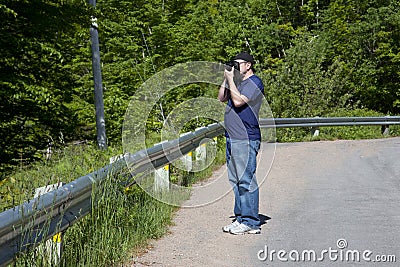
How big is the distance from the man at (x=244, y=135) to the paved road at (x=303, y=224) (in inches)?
10.2

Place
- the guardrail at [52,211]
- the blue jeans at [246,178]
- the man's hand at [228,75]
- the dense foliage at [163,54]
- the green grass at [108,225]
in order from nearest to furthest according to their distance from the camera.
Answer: the guardrail at [52,211] < the green grass at [108,225] < the man's hand at [228,75] < the blue jeans at [246,178] < the dense foliage at [163,54]

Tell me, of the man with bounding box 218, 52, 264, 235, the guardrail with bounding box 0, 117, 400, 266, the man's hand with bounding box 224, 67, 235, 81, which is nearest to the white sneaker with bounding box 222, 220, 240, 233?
the man with bounding box 218, 52, 264, 235

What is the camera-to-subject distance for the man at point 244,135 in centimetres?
703

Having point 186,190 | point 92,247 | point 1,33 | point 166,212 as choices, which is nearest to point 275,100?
point 1,33

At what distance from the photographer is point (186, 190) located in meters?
9.73

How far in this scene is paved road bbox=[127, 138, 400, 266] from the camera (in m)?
5.95

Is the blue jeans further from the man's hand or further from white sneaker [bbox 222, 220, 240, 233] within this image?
the man's hand

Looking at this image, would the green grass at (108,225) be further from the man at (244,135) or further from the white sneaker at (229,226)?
the man at (244,135)

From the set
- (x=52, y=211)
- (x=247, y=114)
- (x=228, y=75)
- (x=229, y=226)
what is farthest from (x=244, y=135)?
(x=52, y=211)

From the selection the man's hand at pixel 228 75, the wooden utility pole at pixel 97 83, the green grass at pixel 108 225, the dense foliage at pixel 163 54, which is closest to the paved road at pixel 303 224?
the green grass at pixel 108 225

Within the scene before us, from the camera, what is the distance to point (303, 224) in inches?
291

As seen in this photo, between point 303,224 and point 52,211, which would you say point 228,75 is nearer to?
point 303,224

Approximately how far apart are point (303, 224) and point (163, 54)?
2762 centimetres

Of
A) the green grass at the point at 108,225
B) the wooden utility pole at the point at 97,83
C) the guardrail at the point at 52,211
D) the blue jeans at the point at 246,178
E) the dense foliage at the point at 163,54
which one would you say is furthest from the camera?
the wooden utility pole at the point at 97,83
